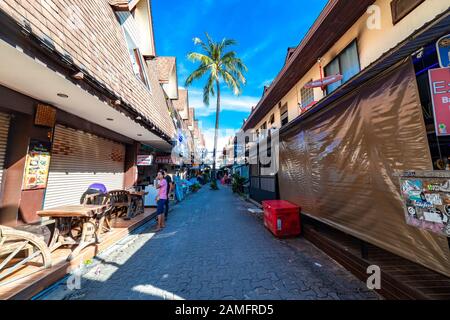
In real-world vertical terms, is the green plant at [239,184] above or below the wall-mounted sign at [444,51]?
below

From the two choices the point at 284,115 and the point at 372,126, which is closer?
the point at 372,126

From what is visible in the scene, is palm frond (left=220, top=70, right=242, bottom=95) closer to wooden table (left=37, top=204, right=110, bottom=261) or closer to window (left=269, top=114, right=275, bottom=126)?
window (left=269, top=114, right=275, bottom=126)

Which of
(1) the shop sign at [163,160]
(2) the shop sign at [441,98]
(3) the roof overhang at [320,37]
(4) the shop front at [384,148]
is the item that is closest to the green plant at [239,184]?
(1) the shop sign at [163,160]

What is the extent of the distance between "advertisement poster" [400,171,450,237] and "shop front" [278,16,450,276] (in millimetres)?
52

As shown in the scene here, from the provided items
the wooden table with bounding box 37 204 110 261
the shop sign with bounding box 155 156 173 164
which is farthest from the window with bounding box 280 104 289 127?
the wooden table with bounding box 37 204 110 261

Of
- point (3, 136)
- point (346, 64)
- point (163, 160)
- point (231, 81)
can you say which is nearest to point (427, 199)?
point (346, 64)

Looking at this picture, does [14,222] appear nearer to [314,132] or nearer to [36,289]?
[36,289]

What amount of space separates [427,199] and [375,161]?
796 millimetres

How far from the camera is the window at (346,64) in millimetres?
4457

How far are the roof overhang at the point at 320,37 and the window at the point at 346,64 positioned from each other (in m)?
0.48

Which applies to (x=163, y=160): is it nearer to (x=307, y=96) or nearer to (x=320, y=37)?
(x=307, y=96)

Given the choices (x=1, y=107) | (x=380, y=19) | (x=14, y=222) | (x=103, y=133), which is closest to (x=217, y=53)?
(x=103, y=133)

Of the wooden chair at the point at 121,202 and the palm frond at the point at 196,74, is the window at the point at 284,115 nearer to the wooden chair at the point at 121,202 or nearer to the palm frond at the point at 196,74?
the wooden chair at the point at 121,202

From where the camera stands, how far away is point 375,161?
2654 mm
